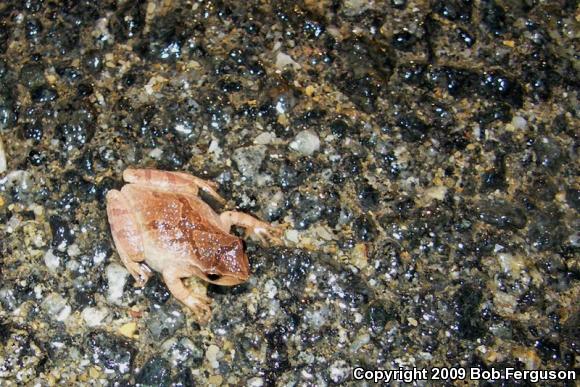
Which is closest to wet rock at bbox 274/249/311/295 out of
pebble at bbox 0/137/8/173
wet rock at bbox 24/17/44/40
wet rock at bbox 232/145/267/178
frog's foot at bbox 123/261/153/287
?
wet rock at bbox 232/145/267/178

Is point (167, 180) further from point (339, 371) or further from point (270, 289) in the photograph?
point (339, 371)

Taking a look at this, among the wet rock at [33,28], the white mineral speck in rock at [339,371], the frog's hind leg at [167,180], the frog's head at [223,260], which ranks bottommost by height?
the white mineral speck in rock at [339,371]

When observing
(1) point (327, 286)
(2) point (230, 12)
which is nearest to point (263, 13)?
(2) point (230, 12)

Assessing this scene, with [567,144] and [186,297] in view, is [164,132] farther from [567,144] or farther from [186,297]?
[567,144]

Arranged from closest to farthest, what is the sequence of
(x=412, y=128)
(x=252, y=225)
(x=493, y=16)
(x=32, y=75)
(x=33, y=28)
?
(x=252, y=225) < (x=412, y=128) < (x=32, y=75) < (x=33, y=28) < (x=493, y=16)

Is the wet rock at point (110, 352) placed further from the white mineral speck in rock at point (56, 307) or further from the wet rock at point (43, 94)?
the wet rock at point (43, 94)

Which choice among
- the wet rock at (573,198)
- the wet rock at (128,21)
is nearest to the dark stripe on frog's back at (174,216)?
the wet rock at (128,21)

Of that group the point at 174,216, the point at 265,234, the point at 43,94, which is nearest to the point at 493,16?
the point at 265,234
